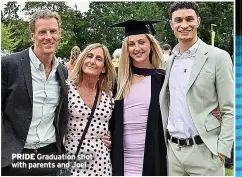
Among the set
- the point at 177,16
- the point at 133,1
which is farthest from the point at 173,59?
the point at 133,1

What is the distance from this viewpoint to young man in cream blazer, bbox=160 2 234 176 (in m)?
2.12

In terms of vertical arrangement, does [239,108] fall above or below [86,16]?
below

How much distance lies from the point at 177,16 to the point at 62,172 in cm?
103

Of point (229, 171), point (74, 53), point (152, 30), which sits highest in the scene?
point (152, 30)

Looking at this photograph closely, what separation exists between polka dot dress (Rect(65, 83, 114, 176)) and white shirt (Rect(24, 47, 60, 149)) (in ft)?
0.29

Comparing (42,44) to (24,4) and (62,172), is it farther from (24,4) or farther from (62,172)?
(62,172)

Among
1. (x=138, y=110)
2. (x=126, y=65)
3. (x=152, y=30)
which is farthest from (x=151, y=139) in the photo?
(x=152, y=30)

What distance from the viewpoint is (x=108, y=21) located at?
2.38 meters

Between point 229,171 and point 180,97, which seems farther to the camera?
point 229,171

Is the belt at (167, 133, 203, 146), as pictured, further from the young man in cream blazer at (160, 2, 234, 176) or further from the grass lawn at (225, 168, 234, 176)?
the grass lawn at (225, 168, 234, 176)

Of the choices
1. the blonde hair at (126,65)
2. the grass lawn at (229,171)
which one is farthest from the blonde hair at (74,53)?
the grass lawn at (229,171)

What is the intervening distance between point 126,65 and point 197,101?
1.43ft

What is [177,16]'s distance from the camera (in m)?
2.17

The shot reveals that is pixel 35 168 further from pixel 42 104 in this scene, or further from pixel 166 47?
pixel 166 47
